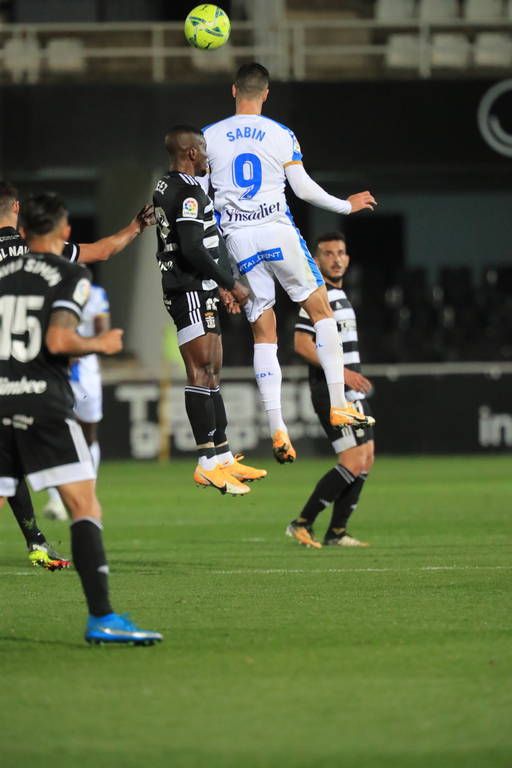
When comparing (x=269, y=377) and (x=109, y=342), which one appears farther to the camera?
(x=269, y=377)

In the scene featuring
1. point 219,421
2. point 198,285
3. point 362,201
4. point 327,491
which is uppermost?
point 362,201

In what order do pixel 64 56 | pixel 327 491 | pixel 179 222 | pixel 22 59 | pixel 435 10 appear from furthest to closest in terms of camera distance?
pixel 435 10, pixel 64 56, pixel 22 59, pixel 327 491, pixel 179 222

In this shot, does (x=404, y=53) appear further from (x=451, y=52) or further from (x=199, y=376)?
(x=199, y=376)

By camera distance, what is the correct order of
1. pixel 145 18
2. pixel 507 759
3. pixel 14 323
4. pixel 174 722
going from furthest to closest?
pixel 145 18 → pixel 14 323 → pixel 174 722 → pixel 507 759

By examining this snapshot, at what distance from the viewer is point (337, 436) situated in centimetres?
1138

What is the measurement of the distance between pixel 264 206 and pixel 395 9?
725 inches

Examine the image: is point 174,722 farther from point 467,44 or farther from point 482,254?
point 482,254

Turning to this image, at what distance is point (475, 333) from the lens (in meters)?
26.1

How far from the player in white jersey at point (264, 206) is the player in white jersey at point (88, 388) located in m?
4.62

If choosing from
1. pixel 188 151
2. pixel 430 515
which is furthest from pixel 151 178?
pixel 188 151

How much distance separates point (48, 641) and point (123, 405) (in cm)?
1540

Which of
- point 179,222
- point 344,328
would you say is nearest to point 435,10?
point 344,328

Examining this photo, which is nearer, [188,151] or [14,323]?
[14,323]

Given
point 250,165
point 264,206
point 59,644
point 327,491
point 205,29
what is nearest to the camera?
point 59,644
